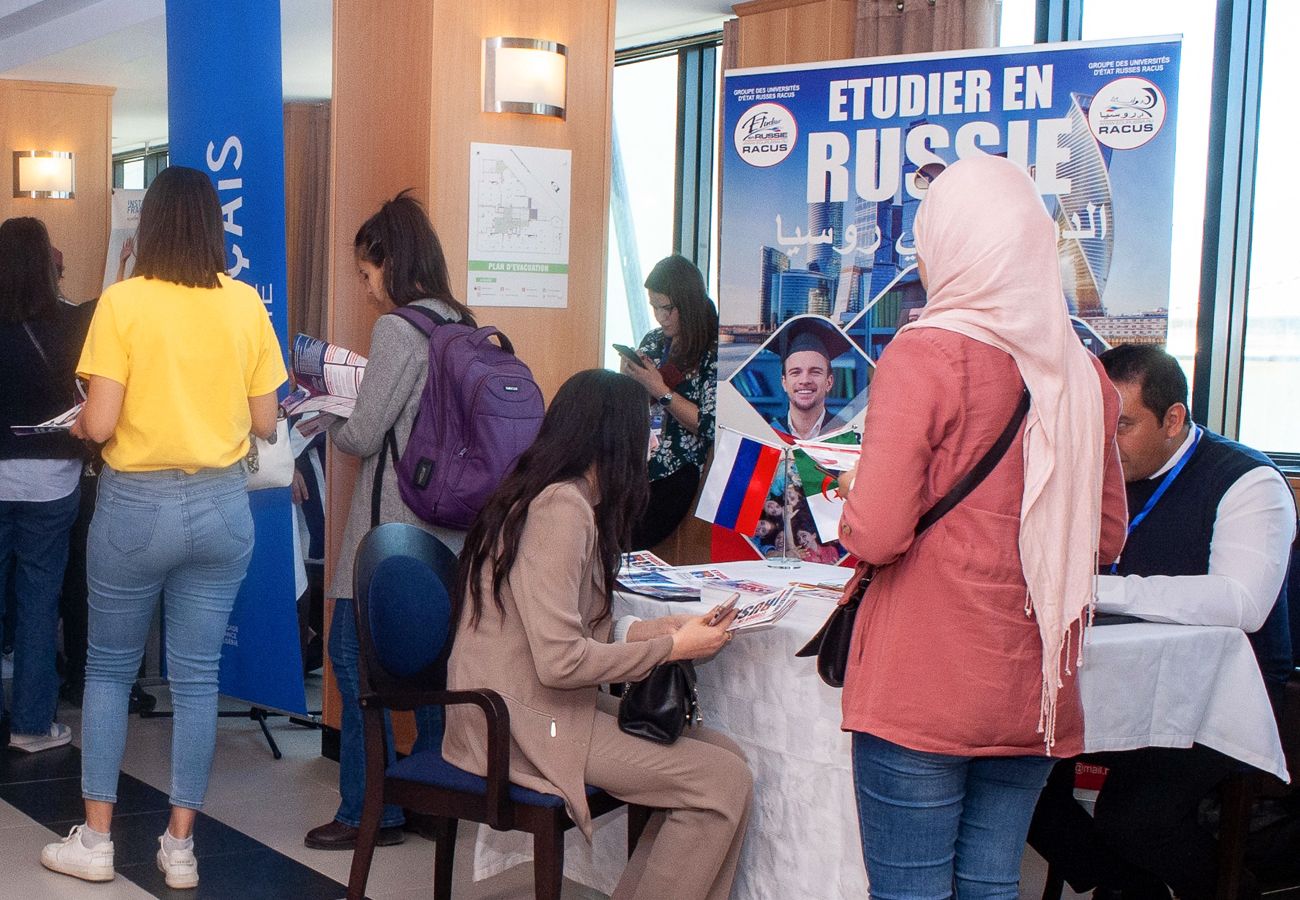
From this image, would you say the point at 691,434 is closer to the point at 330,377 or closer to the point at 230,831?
the point at 330,377

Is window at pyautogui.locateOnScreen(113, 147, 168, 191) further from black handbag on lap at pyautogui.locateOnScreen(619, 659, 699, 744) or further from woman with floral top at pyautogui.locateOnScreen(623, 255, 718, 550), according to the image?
black handbag on lap at pyautogui.locateOnScreen(619, 659, 699, 744)

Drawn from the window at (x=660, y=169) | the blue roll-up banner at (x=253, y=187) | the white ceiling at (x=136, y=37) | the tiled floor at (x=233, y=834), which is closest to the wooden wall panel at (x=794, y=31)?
the white ceiling at (x=136, y=37)

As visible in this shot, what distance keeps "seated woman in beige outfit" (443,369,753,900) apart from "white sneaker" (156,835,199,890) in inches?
36.9

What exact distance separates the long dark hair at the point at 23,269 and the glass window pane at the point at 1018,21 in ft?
10.6

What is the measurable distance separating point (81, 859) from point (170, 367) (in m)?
1.08

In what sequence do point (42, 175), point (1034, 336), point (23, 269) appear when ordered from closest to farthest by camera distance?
point (1034, 336) < point (23, 269) < point (42, 175)

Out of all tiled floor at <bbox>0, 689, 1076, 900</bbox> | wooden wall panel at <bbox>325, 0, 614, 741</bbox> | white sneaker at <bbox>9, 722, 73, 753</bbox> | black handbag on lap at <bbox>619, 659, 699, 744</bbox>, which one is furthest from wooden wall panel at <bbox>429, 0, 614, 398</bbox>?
white sneaker at <bbox>9, 722, 73, 753</bbox>

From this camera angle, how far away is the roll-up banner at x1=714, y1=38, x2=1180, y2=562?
3605mm

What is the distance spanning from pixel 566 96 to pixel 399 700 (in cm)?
208

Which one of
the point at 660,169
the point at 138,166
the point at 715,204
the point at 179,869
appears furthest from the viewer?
the point at 138,166

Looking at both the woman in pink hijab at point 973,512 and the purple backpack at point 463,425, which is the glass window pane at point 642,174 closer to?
the purple backpack at point 463,425

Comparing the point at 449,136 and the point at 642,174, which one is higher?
the point at 642,174

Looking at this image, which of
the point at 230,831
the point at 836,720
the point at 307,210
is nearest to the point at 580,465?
the point at 836,720

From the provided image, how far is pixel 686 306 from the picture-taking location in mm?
4539
